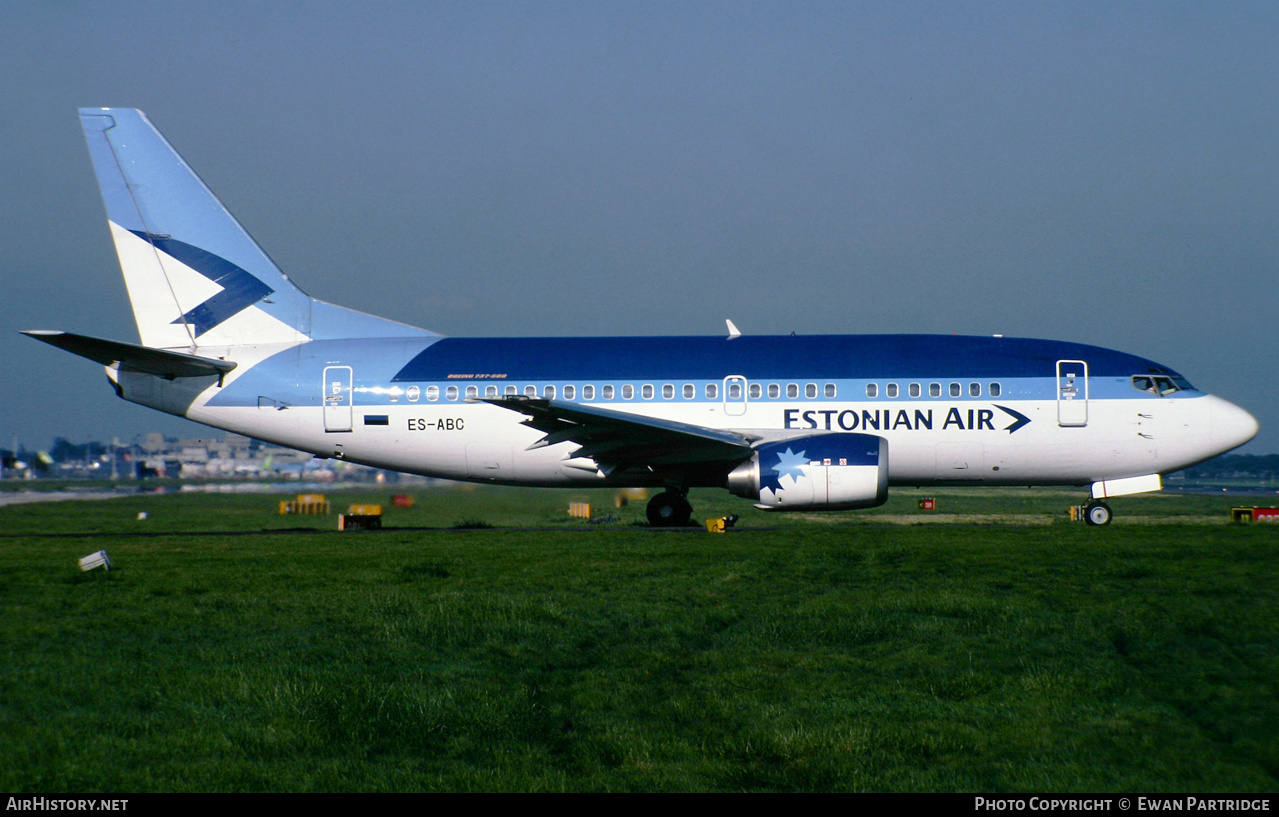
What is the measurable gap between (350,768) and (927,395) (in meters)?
16.5

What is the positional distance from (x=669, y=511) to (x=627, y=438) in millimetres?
2495

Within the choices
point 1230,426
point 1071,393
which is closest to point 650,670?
point 1071,393

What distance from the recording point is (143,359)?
2017 centimetres

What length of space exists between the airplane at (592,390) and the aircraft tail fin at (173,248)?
1.3 inches

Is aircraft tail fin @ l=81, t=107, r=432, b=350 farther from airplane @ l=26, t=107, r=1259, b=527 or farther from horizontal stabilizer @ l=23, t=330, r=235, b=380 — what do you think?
horizontal stabilizer @ l=23, t=330, r=235, b=380

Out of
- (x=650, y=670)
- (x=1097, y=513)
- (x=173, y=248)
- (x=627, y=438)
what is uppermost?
→ (x=173, y=248)

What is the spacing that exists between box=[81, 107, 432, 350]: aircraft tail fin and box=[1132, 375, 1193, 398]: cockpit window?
17503 mm

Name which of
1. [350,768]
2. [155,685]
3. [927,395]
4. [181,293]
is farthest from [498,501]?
[350,768]

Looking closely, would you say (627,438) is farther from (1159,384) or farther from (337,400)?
(1159,384)

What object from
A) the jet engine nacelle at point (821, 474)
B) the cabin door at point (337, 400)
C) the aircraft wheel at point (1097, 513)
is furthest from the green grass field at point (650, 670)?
the cabin door at point (337, 400)

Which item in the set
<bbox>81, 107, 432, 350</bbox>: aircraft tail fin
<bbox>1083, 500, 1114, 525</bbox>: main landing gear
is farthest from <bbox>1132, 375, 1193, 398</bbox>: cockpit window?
<bbox>81, 107, 432, 350</bbox>: aircraft tail fin

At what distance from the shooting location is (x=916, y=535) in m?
17.3

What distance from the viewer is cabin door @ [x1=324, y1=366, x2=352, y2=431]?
68.5 feet

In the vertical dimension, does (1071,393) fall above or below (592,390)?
below
